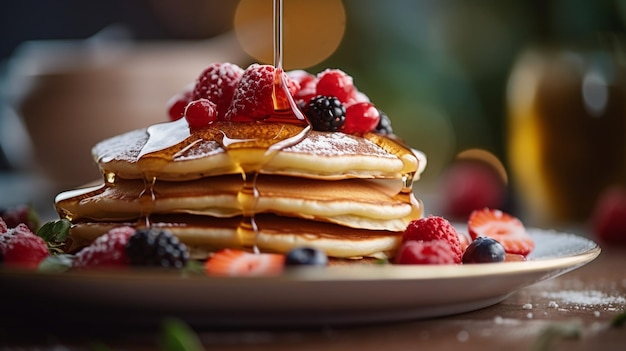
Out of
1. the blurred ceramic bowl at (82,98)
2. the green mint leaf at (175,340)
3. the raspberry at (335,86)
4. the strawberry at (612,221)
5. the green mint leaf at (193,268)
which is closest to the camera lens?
the green mint leaf at (175,340)

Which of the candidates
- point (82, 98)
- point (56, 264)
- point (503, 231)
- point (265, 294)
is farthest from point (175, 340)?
point (82, 98)

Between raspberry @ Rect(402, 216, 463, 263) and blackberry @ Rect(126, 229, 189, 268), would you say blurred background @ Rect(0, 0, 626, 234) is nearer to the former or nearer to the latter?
raspberry @ Rect(402, 216, 463, 263)

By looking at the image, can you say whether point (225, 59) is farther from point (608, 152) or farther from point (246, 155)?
point (246, 155)

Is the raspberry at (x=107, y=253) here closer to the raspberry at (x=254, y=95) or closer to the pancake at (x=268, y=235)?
the pancake at (x=268, y=235)

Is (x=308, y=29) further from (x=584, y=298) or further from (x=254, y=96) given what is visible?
(x=584, y=298)

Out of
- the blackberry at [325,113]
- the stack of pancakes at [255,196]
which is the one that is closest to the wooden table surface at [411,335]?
the stack of pancakes at [255,196]

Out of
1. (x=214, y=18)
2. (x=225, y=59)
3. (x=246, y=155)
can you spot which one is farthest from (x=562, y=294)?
(x=214, y=18)

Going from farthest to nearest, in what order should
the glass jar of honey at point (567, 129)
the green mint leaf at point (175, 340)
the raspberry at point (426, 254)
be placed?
the glass jar of honey at point (567, 129) → the raspberry at point (426, 254) → the green mint leaf at point (175, 340)
